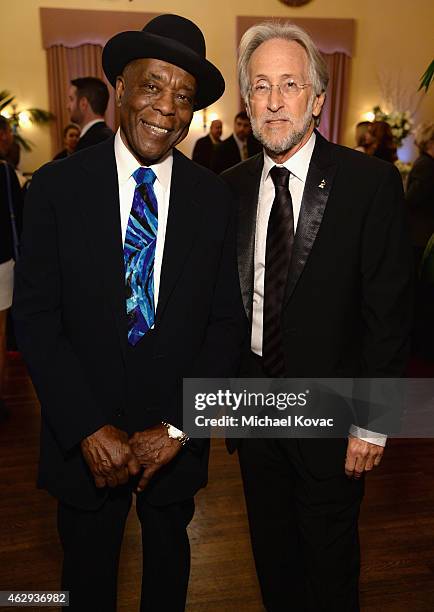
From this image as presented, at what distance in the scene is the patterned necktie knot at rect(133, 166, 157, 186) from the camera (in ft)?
4.70

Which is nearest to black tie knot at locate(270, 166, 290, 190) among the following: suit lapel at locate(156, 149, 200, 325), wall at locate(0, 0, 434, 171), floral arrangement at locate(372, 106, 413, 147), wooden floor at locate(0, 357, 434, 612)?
suit lapel at locate(156, 149, 200, 325)

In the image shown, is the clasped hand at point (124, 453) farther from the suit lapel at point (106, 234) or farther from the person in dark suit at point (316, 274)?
the person in dark suit at point (316, 274)

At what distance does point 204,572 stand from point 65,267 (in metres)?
1.44

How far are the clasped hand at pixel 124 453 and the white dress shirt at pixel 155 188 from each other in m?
0.33

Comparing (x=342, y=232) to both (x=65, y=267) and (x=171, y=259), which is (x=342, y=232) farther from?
(x=65, y=267)

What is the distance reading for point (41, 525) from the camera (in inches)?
100

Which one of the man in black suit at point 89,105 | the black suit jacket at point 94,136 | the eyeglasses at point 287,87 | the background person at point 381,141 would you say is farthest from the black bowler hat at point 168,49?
the background person at point 381,141

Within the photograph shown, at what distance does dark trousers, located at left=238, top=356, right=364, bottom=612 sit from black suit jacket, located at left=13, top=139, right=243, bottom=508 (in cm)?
29

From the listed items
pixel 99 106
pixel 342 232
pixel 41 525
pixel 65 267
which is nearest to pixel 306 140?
pixel 342 232

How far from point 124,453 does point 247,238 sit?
689 millimetres

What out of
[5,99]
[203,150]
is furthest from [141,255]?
[5,99]

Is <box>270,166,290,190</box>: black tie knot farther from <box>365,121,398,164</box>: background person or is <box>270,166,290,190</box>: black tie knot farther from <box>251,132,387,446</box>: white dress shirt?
<box>365,121,398,164</box>: background person

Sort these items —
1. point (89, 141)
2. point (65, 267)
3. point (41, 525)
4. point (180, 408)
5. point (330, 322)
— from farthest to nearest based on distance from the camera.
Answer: point (89, 141)
point (41, 525)
point (330, 322)
point (180, 408)
point (65, 267)

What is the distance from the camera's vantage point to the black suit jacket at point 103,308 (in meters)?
1.36
